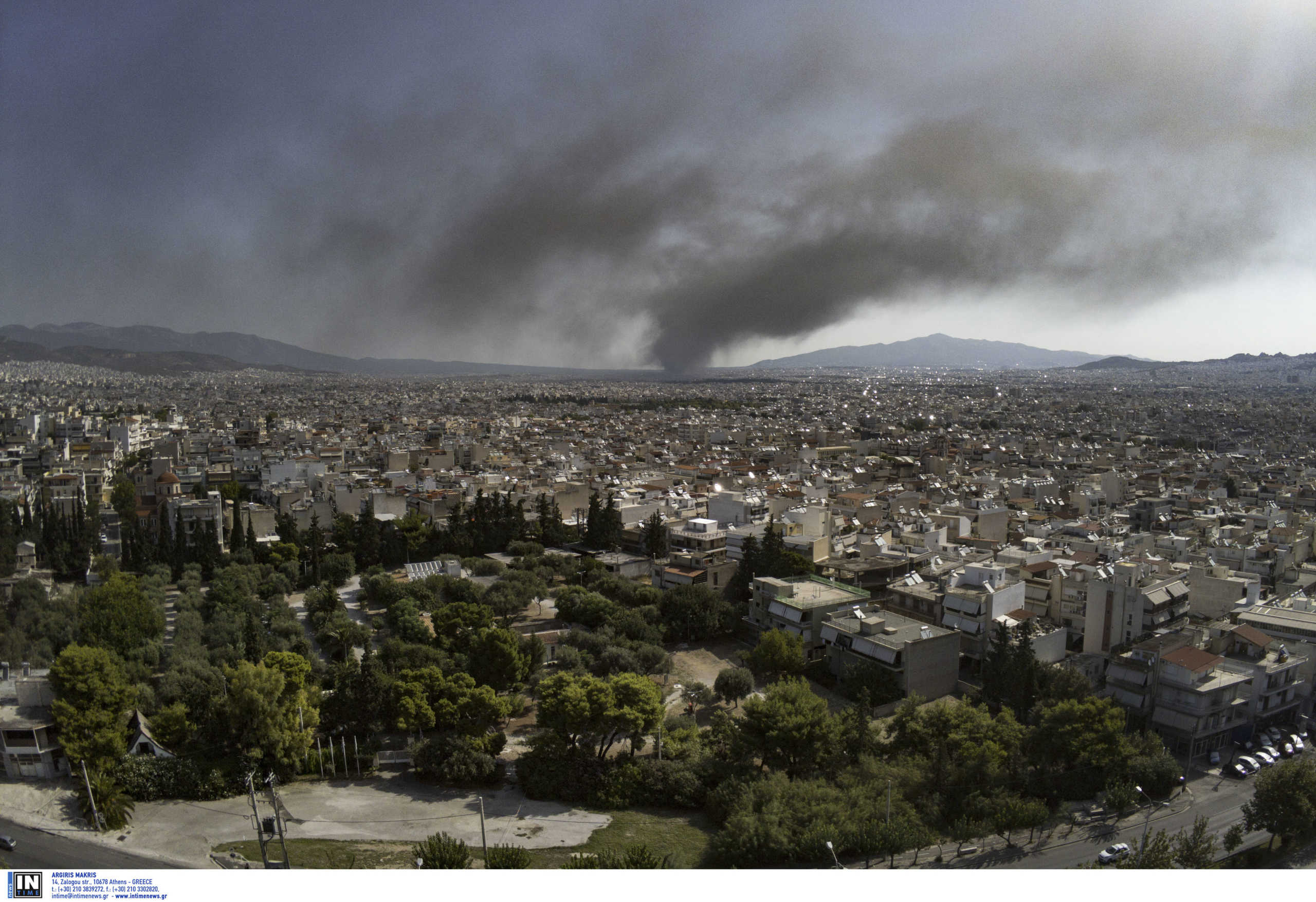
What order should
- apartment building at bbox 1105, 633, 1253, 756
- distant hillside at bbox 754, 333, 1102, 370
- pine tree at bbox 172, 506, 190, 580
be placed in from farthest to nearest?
1. distant hillside at bbox 754, 333, 1102, 370
2. pine tree at bbox 172, 506, 190, 580
3. apartment building at bbox 1105, 633, 1253, 756

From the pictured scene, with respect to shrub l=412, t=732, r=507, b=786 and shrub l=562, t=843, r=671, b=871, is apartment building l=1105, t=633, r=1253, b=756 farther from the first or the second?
shrub l=412, t=732, r=507, b=786

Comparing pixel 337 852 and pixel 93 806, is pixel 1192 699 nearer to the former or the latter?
pixel 337 852

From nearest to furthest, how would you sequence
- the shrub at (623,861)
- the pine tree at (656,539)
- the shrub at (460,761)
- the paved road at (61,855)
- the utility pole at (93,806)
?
the shrub at (623,861), the paved road at (61,855), the utility pole at (93,806), the shrub at (460,761), the pine tree at (656,539)

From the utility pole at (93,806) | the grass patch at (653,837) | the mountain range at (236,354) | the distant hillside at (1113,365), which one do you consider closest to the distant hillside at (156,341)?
the mountain range at (236,354)

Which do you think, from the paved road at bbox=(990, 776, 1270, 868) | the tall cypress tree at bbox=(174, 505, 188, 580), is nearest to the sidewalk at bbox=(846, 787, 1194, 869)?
the paved road at bbox=(990, 776, 1270, 868)

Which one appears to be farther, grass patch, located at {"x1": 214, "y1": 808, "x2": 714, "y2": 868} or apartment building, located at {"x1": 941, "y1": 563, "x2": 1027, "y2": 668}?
apartment building, located at {"x1": 941, "y1": 563, "x2": 1027, "y2": 668}

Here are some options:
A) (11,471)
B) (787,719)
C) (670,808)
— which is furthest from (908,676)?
(11,471)

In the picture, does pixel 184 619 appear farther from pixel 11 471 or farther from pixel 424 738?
pixel 11 471

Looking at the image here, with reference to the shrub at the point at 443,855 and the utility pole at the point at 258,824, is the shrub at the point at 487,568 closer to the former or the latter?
the utility pole at the point at 258,824
